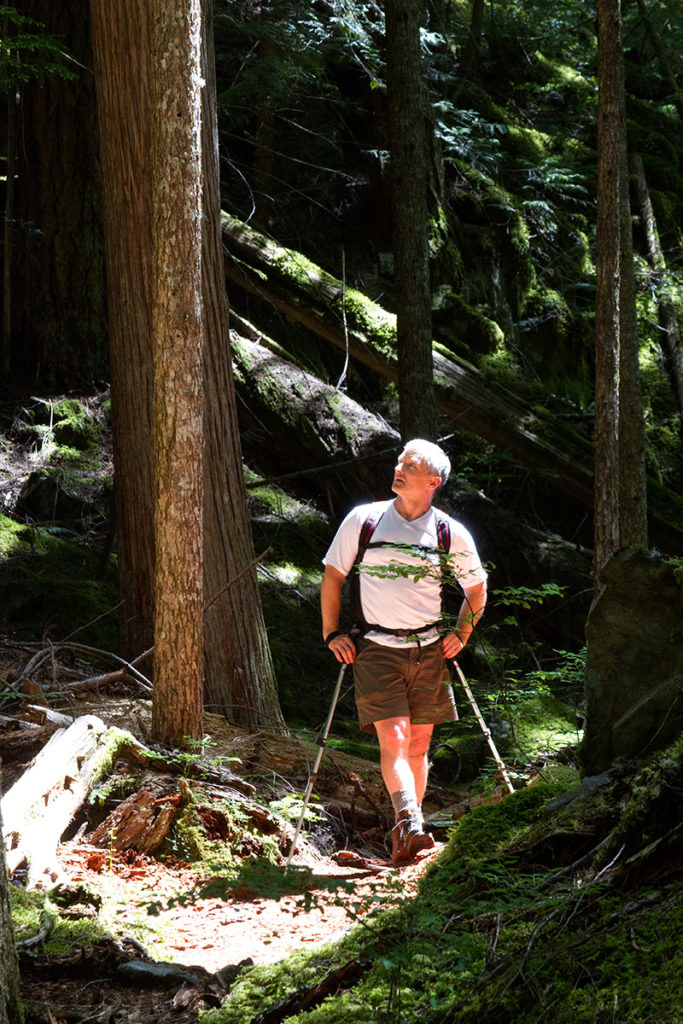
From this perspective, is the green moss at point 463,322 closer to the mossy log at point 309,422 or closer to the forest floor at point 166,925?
the mossy log at point 309,422

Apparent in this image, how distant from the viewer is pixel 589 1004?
6.34 feet

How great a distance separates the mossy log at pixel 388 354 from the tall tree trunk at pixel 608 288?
5.54 ft

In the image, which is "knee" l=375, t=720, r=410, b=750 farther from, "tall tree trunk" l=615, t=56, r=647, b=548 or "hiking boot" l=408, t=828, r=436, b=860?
"tall tree trunk" l=615, t=56, r=647, b=548

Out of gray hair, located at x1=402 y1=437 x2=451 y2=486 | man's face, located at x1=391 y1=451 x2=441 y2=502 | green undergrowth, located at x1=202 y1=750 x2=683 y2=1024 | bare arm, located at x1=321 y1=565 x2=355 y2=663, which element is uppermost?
gray hair, located at x1=402 y1=437 x2=451 y2=486

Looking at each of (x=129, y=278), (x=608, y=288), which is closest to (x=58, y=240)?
(x=129, y=278)

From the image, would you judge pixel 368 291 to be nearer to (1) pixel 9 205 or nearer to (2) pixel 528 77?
(1) pixel 9 205

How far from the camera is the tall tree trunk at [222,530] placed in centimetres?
668

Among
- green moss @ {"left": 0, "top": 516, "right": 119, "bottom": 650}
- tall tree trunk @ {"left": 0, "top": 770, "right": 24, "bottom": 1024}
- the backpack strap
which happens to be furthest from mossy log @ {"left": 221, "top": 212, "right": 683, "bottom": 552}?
tall tree trunk @ {"left": 0, "top": 770, "right": 24, "bottom": 1024}

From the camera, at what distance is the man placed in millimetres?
4980

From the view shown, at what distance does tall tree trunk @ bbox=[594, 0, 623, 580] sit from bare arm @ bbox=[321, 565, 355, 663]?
3.88m

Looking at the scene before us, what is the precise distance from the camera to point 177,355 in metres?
5.12

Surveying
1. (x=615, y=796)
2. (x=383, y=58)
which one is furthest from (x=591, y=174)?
(x=615, y=796)

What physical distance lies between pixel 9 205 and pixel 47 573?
4.70 metres

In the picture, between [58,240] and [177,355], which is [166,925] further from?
[58,240]
